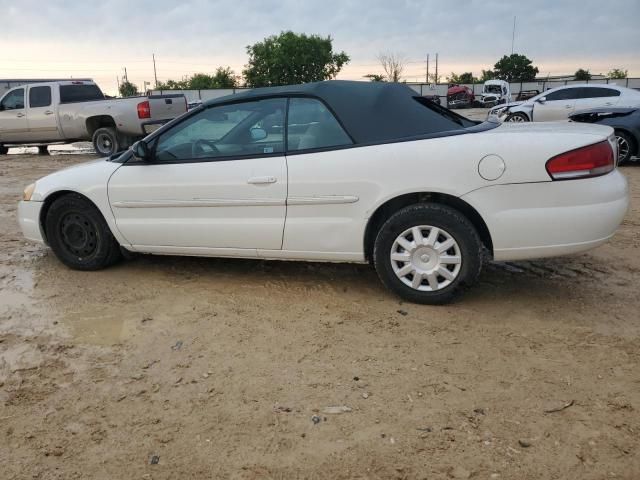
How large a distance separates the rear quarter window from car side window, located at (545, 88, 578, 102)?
38.2ft

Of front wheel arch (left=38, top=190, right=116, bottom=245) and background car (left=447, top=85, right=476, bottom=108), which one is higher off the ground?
background car (left=447, top=85, right=476, bottom=108)

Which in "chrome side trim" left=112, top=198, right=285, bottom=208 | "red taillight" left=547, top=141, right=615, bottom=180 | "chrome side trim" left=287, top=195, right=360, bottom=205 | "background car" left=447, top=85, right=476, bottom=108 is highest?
"background car" left=447, top=85, right=476, bottom=108

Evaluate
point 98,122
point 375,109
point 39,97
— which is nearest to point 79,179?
point 375,109

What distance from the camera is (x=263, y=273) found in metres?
4.77

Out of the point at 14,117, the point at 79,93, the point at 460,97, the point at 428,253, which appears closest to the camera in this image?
the point at 428,253

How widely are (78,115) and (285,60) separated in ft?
203

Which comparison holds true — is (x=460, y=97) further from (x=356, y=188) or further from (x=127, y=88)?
(x=127, y=88)

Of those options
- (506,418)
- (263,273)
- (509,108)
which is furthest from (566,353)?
(509,108)

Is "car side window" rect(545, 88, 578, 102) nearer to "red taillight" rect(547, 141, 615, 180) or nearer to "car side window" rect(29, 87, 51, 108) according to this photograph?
"red taillight" rect(547, 141, 615, 180)

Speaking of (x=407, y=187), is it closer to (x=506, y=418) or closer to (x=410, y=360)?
(x=410, y=360)

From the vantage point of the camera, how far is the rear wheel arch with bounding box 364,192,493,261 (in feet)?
12.4

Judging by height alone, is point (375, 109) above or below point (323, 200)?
above

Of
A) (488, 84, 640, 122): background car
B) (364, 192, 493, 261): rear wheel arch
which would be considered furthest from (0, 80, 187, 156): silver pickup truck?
(364, 192, 493, 261): rear wheel arch

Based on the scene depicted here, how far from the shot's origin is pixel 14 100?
14531mm
